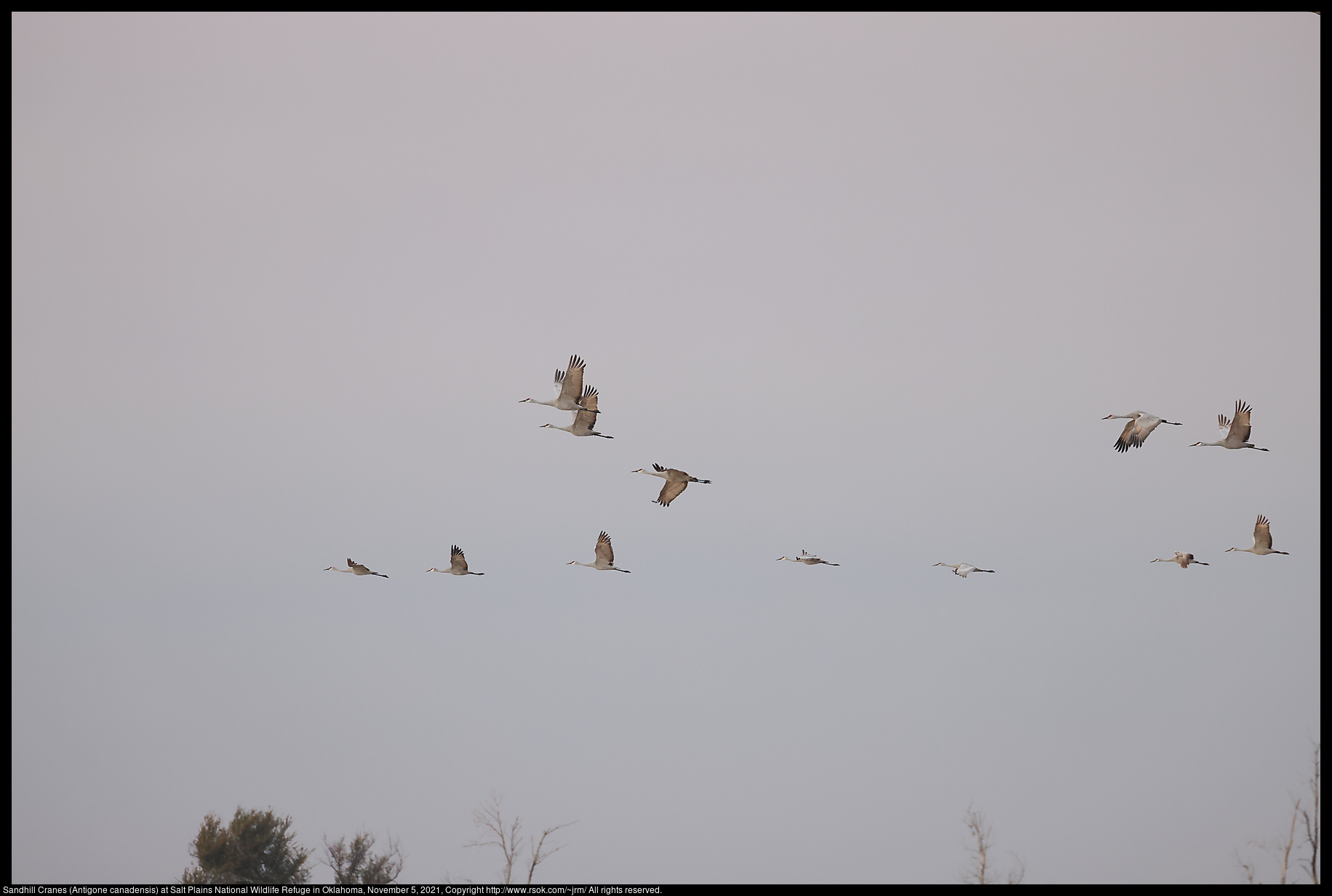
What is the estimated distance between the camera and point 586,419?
97.1ft

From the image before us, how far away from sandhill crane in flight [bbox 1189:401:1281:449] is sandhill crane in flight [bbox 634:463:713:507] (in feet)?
37.7

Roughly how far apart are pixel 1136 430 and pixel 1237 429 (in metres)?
3.09

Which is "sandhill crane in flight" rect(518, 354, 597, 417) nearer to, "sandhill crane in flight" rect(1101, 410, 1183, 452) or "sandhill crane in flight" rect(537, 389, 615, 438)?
"sandhill crane in flight" rect(537, 389, 615, 438)

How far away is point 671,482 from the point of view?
29.1m

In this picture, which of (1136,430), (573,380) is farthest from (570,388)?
(1136,430)

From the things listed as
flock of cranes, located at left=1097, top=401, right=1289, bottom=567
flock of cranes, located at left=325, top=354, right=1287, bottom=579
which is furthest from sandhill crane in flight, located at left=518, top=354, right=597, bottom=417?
flock of cranes, located at left=1097, top=401, right=1289, bottom=567

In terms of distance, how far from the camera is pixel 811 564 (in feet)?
114

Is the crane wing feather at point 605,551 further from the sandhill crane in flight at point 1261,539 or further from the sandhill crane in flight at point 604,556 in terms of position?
the sandhill crane in flight at point 1261,539

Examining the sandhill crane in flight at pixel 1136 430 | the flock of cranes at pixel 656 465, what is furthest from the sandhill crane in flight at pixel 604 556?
the sandhill crane in flight at pixel 1136 430

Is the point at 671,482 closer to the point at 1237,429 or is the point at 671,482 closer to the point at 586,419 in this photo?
the point at 586,419

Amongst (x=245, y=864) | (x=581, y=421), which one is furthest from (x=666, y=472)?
(x=245, y=864)

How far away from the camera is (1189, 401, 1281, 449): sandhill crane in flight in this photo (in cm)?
3036

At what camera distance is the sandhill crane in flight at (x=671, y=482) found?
28.8 meters
